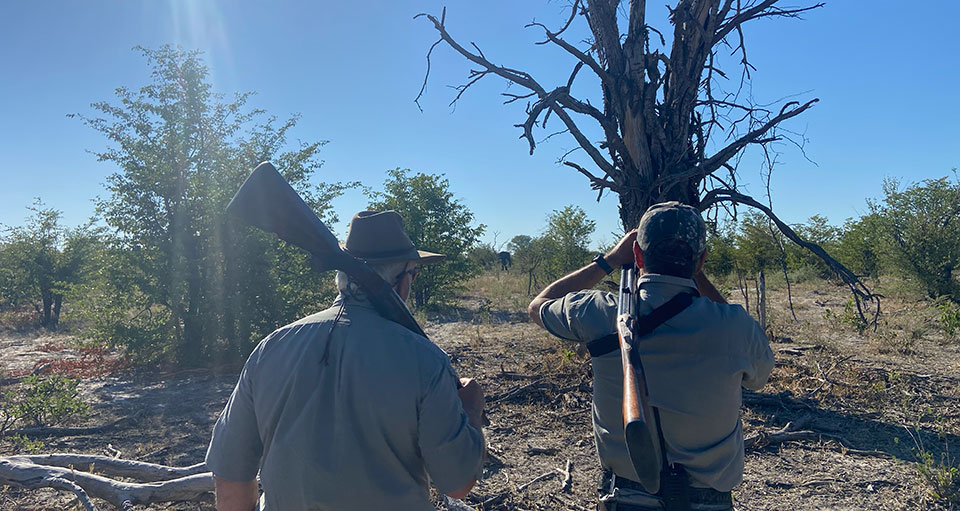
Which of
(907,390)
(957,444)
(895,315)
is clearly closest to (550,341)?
(907,390)

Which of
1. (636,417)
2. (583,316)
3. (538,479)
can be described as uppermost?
(583,316)

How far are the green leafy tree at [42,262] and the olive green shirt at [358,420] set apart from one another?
56.9ft

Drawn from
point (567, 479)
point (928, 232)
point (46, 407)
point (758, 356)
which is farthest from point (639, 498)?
point (928, 232)

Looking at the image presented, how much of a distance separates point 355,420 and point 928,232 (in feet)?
58.4

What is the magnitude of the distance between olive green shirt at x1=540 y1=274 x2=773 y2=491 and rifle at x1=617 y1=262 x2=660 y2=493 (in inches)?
7.1

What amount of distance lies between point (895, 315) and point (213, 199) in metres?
13.4

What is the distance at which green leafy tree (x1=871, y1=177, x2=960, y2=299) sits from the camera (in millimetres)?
14328

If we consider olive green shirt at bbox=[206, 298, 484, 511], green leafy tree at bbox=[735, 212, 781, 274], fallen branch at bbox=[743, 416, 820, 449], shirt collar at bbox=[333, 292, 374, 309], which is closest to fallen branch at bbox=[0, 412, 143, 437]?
olive green shirt at bbox=[206, 298, 484, 511]

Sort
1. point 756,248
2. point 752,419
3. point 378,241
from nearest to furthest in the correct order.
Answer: point 378,241, point 752,419, point 756,248

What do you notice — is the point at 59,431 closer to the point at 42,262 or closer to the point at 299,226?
the point at 299,226

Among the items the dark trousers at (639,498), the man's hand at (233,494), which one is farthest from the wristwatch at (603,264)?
the man's hand at (233,494)

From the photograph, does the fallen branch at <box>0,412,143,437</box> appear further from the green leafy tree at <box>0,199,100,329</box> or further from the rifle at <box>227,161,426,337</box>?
the green leafy tree at <box>0,199,100,329</box>

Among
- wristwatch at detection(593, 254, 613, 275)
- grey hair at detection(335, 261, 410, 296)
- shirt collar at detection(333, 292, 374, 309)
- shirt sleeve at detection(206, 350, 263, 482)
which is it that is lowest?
shirt sleeve at detection(206, 350, 263, 482)

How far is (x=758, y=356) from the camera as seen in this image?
6.47ft
